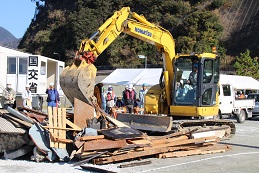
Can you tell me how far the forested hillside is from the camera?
55.0m

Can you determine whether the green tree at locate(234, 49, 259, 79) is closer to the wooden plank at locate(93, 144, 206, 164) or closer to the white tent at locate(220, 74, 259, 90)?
the white tent at locate(220, 74, 259, 90)

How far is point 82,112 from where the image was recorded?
1101 cm

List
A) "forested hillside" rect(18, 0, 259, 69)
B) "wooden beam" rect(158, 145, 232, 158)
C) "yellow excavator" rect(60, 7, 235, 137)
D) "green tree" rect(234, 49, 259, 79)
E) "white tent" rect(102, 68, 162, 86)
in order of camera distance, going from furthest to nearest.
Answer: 1. "forested hillside" rect(18, 0, 259, 69)
2. "green tree" rect(234, 49, 259, 79)
3. "white tent" rect(102, 68, 162, 86)
4. "yellow excavator" rect(60, 7, 235, 137)
5. "wooden beam" rect(158, 145, 232, 158)

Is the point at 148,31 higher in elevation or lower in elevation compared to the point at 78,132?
higher

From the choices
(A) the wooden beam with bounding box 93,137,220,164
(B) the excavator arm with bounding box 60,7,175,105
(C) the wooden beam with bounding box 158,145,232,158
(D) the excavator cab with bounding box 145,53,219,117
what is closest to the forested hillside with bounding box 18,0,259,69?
(B) the excavator arm with bounding box 60,7,175,105

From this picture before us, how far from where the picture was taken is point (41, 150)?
33.2ft

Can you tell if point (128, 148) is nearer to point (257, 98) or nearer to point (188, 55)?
point (188, 55)

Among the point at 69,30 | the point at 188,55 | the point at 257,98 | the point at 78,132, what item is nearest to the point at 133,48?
the point at 69,30

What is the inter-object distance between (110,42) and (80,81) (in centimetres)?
206

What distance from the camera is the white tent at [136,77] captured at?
29836mm

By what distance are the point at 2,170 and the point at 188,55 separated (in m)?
7.09

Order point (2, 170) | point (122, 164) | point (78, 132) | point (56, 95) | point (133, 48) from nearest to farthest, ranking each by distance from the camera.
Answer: point (2, 170)
point (122, 164)
point (78, 132)
point (56, 95)
point (133, 48)

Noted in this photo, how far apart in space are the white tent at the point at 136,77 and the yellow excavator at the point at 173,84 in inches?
568

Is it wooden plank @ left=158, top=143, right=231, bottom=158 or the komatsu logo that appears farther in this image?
the komatsu logo
